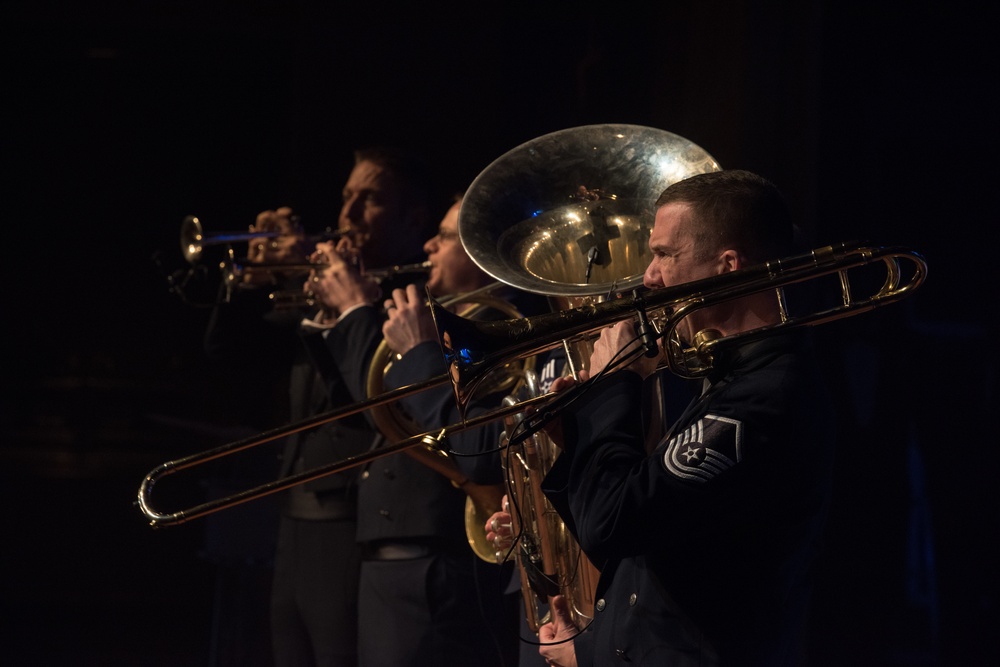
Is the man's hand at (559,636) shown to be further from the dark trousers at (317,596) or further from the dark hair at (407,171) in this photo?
the dark hair at (407,171)

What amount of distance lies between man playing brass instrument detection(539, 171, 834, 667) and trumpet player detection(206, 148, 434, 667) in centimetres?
135

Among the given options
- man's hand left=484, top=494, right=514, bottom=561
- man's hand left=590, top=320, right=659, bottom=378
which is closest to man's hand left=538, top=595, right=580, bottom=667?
man's hand left=484, top=494, right=514, bottom=561

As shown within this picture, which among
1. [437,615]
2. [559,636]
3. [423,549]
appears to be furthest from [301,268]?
[559,636]

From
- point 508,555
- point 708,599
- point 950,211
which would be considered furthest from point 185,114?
point 708,599

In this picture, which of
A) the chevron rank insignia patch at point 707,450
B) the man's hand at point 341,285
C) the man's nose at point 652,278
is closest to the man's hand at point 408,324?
the man's hand at point 341,285

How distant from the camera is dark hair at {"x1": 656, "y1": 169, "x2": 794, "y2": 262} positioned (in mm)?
1786

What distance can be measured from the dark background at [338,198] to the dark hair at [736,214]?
168 cm

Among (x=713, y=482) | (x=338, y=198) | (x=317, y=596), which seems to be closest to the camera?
(x=713, y=482)

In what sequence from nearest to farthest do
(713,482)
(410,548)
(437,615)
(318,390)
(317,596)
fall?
(713,482) → (437,615) → (410,548) → (317,596) → (318,390)

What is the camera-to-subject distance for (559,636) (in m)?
2.10

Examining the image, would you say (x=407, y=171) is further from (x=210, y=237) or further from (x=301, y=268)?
(x=210, y=237)

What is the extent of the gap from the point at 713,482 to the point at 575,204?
0.87 metres

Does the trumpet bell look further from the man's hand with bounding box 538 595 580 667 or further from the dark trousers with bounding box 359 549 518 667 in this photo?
the dark trousers with bounding box 359 549 518 667

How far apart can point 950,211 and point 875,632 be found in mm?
1377
